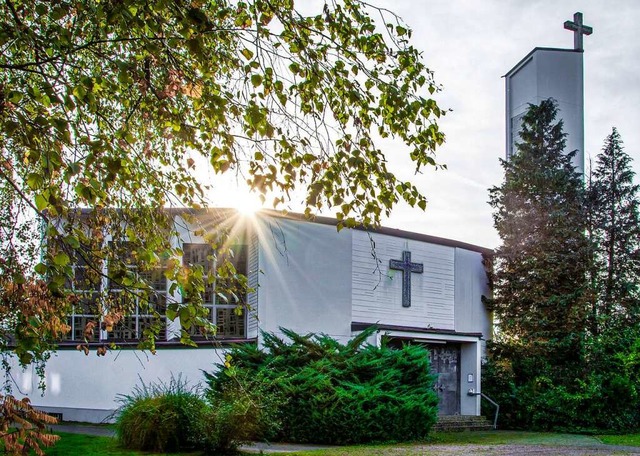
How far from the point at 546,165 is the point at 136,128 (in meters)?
18.2

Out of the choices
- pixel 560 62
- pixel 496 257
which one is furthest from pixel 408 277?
pixel 560 62

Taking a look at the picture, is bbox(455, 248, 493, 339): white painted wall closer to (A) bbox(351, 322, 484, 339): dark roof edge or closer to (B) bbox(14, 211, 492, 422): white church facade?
(B) bbox(14, 211, 492, 422): white church facade

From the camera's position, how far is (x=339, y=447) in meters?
14.2

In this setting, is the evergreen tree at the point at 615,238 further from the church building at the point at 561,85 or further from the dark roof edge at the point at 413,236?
the dark roof edge at the point at 413,236

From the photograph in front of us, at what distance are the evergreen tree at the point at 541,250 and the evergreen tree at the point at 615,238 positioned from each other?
2.93 feet

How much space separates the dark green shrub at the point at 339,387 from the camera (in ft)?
48.8

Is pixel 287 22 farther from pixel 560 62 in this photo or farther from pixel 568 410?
pixel 560 62

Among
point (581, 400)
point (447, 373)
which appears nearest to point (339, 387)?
point (447, 373)

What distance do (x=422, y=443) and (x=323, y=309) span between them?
196 inches

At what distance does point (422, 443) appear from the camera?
1548cm

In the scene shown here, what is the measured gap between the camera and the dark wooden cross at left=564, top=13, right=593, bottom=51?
→ 2495 centimetres

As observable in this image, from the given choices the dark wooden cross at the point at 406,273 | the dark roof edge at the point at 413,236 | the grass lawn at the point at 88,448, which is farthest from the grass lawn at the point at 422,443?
the dark roof edge at the point at 413,236

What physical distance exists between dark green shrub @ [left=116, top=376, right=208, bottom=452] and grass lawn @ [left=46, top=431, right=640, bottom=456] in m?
0.32

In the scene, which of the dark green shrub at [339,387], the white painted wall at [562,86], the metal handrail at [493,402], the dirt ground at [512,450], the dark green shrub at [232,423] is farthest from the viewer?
the white painted wall at [562,86]
